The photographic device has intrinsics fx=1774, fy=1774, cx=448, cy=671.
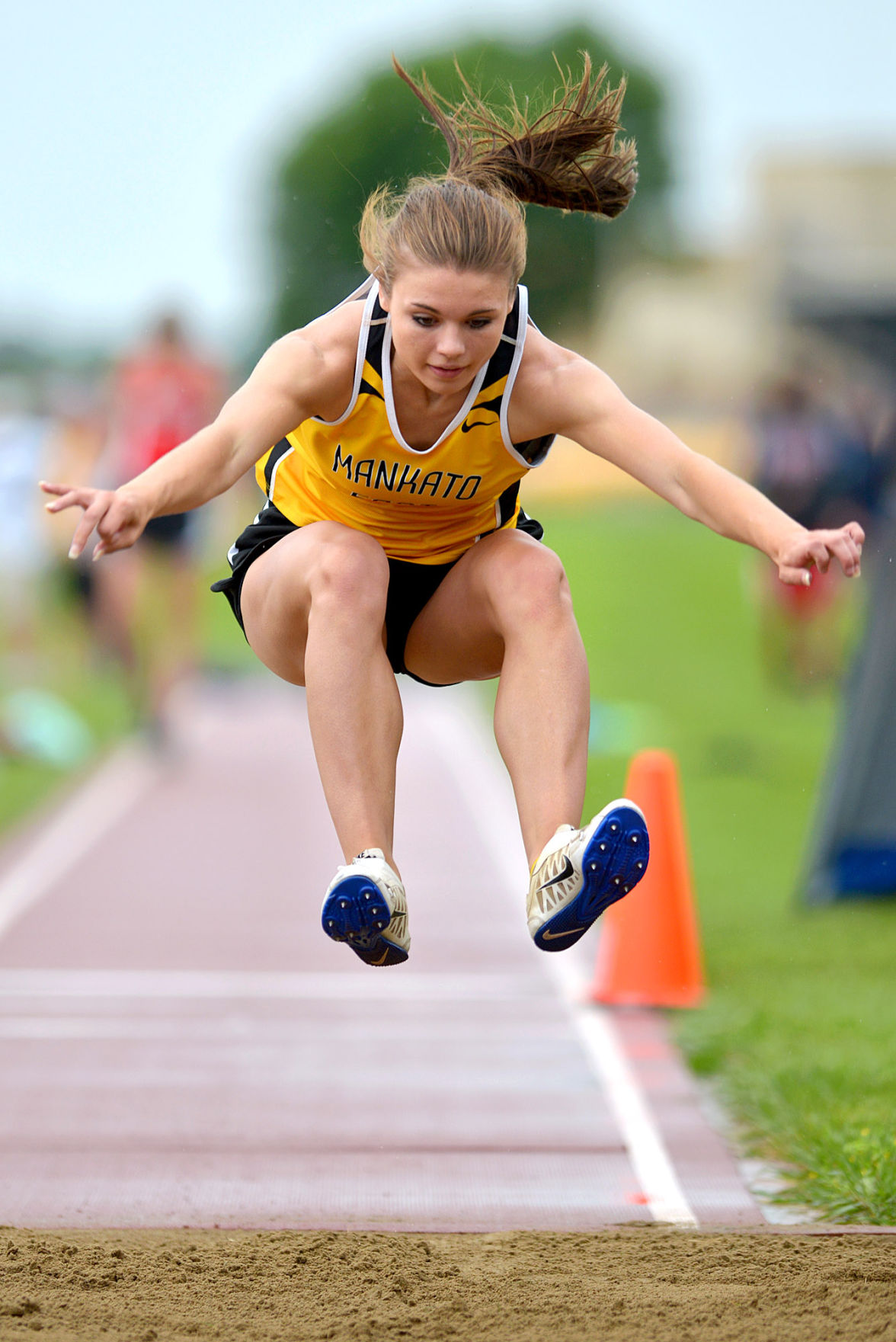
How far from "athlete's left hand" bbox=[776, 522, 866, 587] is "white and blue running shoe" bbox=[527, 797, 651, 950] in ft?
1.95

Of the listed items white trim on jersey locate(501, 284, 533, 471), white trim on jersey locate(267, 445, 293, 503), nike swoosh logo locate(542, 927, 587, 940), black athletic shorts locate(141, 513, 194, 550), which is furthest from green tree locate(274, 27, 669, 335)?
black athletic shorts locate(141, 513, 194, 550)

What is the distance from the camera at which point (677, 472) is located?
397 centimetres

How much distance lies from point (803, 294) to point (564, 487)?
1731 centimetres

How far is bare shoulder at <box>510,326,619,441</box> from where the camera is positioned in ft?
13.2

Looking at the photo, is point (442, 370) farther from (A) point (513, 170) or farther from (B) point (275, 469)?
(B) point (275, 469)

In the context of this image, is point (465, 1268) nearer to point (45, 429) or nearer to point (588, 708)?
point (588, 708)

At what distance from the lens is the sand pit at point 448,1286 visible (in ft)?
11.4

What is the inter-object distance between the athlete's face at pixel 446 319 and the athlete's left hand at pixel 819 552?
797 mm

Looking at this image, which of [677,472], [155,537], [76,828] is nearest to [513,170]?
[677,472]

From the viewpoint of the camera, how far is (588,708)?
416 centimetres

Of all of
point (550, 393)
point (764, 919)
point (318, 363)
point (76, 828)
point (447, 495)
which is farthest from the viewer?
point (76, 828)

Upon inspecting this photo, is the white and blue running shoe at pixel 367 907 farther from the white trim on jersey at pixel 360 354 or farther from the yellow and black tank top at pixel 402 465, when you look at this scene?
the white trim on jersey at pixel 360 354

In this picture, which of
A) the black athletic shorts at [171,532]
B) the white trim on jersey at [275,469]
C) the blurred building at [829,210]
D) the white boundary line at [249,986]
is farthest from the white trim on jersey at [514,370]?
the blurred building at [829,210]

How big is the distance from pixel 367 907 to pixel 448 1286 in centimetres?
82
